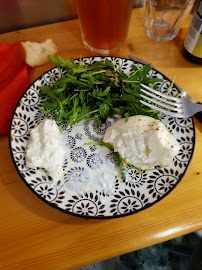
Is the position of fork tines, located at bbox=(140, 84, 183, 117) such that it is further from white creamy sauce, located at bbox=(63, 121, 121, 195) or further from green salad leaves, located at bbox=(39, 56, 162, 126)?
white creamy sauce, located at bbox=(63, 121, 121, 195)

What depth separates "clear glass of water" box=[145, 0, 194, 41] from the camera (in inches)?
43.3

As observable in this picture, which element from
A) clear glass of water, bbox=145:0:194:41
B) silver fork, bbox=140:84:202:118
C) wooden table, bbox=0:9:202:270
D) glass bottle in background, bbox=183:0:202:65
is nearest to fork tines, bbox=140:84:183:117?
silver fork, bbox=140:84:202:118

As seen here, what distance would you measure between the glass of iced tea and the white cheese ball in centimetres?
42

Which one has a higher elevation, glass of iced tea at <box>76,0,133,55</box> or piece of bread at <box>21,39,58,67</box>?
glass of iced tea at <box>76,0,133,55</box>

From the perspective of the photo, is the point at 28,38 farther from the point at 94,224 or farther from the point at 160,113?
the point at 94,224

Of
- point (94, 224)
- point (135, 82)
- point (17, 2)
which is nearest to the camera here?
point (94, 224)

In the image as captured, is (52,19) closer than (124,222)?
No

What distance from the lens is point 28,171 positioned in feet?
2.31

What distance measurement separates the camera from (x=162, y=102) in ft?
2.80

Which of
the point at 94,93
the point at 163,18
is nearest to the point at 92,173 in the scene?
the point at 94,93

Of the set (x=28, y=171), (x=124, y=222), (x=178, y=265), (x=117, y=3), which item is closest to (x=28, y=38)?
(x=117, y=3)

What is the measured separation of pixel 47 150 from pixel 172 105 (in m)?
0.46

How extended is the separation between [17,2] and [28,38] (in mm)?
149

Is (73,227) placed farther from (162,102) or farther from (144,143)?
(162,102)
